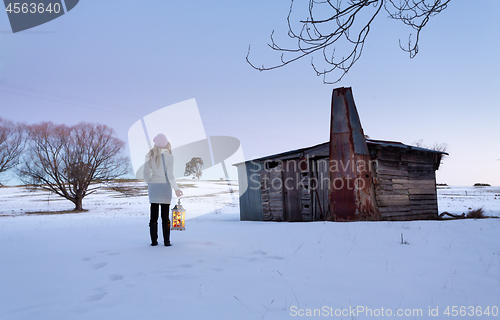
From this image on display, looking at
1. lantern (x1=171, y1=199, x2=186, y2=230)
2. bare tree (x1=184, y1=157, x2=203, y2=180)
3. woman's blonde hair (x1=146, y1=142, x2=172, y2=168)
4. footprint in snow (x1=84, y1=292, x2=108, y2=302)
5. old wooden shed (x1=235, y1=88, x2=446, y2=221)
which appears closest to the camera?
footprint in snow (x1=84, y1=292, x2=108, y2=302)

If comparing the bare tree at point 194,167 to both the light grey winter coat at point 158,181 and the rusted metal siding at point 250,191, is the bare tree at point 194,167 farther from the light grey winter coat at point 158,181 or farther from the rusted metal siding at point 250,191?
the light grey winter coat at point 158,181

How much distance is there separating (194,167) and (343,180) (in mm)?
68894

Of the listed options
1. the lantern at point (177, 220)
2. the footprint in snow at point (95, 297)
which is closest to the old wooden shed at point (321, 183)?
the lantern at point (177, 220)

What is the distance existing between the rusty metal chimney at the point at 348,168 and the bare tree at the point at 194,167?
6723 cm

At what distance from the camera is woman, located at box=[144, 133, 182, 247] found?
5.53 metres

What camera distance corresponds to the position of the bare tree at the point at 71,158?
968 inches

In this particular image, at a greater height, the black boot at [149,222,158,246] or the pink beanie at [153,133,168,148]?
the pink beanie at [153,133,168,148]

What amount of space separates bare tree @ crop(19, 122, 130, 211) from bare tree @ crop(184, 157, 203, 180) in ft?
162

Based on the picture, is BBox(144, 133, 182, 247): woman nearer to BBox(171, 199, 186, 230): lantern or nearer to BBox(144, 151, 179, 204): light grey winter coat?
BBox(144, 151, 179, 204): light grey winter coat

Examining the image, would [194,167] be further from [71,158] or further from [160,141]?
[160,141]

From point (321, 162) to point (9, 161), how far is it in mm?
24190

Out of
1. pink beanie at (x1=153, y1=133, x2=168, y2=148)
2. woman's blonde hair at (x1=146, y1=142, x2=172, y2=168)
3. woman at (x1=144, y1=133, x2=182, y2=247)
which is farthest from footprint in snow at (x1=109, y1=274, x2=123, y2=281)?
pink beanie at (x1=153, y1=133, x2=168, y2=148)

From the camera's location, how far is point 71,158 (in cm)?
2514

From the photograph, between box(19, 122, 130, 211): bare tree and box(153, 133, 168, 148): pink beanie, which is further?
box(19, 122, 130, 211): bare tree
